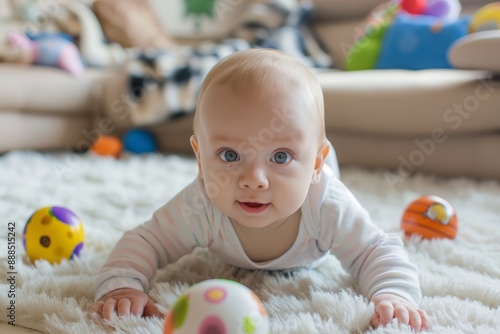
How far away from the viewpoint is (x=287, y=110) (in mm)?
750

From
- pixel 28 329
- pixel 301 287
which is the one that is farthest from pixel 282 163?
pixel 28 329

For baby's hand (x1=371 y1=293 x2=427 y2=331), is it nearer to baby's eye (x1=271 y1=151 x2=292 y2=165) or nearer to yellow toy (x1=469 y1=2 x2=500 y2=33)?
baby's eye (x1=271 y1=151 x2=292 y2=165)

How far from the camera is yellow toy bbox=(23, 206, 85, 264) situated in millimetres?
1006

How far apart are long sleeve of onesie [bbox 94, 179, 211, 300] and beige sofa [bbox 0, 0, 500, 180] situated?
0.95m

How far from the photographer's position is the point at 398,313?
2.45ft

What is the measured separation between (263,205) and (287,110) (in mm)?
136

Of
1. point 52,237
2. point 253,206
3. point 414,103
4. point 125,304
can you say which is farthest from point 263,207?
point 414,103

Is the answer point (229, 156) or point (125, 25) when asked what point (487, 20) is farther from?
point (125, 25)

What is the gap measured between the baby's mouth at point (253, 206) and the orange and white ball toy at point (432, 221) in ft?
1.58

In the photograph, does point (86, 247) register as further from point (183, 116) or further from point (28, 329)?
point (183, 116)

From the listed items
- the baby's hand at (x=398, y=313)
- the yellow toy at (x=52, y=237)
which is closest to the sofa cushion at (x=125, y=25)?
the yellow toy at (x=52, y=237)

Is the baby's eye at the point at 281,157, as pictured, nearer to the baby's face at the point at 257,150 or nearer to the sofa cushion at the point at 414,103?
the baby's face at the point at 257,150

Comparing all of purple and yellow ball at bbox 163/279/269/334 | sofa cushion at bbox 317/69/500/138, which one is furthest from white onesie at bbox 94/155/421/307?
sofa cushion at bbox 317/69/500/138

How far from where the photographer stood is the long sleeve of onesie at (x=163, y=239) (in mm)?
873
